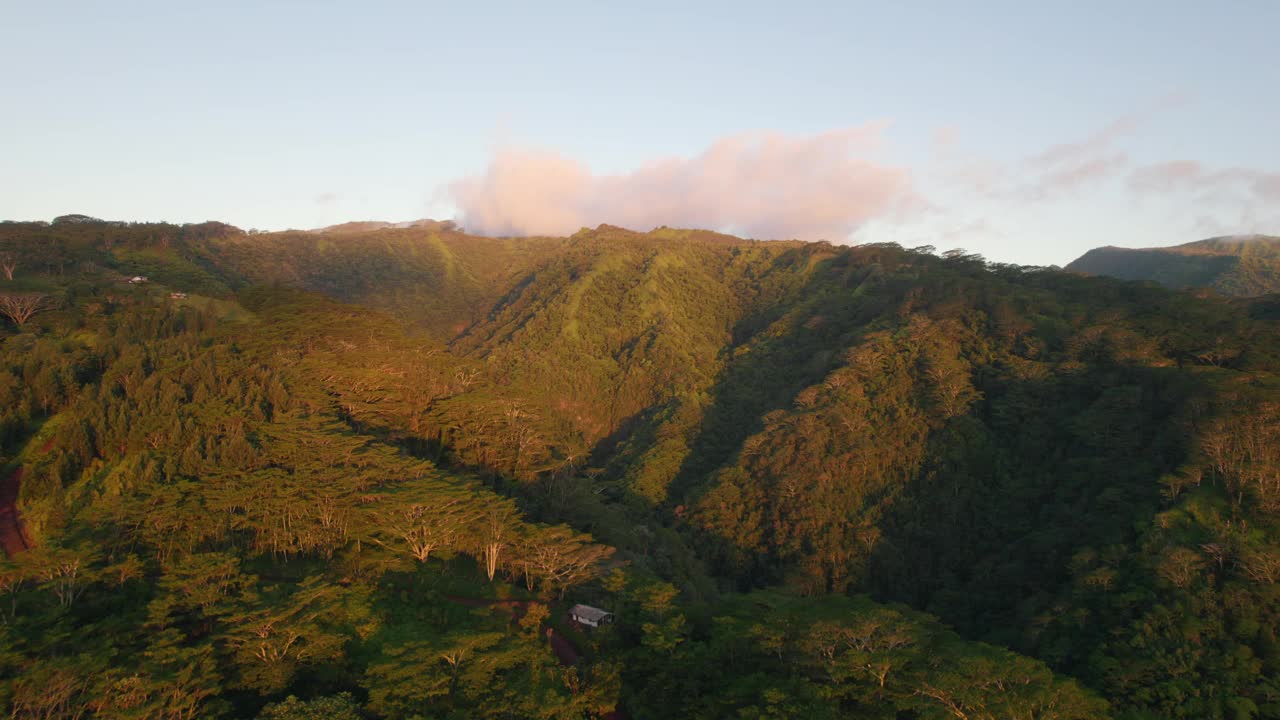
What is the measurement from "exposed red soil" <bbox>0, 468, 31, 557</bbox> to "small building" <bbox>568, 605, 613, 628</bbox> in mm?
18097

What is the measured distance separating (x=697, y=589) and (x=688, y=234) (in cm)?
11018

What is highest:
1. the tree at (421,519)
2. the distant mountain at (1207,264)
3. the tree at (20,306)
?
the distant mountain at (1207,264)

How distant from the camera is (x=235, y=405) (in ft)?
101

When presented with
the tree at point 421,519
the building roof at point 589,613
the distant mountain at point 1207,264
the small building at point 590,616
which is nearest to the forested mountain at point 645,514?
the tree at point 421,519

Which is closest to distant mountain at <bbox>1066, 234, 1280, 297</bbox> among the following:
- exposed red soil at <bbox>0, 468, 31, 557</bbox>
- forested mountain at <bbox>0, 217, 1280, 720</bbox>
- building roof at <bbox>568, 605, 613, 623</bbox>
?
forested mountain at <bbox>0, 217, 1280, 720</bbox>

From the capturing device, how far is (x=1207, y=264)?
4540 inches

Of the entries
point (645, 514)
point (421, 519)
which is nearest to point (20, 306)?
point (421, 519)

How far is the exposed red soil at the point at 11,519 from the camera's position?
72.8ft

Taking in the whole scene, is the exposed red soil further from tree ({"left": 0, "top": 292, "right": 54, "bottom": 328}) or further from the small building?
the small building

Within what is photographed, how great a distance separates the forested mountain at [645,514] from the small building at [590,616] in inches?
19.5

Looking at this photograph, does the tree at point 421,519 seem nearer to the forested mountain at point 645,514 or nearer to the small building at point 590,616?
the forested mountain at point 645,514

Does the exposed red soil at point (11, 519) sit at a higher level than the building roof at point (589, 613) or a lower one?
higher

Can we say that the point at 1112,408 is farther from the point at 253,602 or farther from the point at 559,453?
the point at 253,602

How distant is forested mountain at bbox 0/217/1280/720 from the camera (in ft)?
58.0
